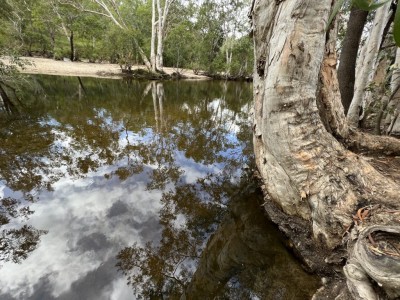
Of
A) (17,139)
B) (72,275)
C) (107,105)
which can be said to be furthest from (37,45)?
(72,275)

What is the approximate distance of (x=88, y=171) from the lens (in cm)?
395

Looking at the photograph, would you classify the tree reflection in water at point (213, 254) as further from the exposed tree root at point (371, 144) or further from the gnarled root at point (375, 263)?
the exposed tree root at point (371, 144)

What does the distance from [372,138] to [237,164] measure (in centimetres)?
227

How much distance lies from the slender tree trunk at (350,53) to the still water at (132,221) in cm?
240

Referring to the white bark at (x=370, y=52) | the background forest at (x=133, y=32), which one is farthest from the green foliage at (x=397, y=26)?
the background forest at (x=133, y=32)

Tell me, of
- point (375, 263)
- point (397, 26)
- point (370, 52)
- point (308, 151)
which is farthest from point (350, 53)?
point (397, 26)

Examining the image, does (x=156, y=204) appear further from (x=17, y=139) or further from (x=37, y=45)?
(x=37, y=45)

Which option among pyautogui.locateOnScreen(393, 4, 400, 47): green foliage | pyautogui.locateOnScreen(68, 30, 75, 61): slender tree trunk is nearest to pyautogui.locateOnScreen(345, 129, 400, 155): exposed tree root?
pyautogui.locateOnScreen(393, 4, 400, 47): green foliage

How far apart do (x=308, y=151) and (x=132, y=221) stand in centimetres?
223

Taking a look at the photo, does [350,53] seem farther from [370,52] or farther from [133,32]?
[133,32]

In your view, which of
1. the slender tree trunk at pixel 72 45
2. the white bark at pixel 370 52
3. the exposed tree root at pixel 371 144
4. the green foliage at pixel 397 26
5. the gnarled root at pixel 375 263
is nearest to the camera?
the green foliage at pixel 397 26

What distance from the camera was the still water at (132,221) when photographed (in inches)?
84.0

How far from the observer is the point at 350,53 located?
14.5ft

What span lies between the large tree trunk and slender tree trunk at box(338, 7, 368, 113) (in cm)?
212
